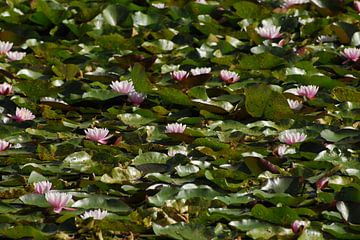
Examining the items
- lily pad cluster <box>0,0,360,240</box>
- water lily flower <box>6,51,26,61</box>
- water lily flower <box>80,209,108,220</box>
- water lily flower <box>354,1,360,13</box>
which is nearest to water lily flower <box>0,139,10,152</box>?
lily pad cluster <box>0,0,360,240</box>

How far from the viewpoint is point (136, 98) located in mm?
4293

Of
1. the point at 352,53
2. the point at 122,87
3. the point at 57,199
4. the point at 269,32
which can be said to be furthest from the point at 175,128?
the point at 269,32

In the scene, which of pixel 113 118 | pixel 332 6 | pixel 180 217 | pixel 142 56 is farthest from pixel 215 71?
pixel 180 217

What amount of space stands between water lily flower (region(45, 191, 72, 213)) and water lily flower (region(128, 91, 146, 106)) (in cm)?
111

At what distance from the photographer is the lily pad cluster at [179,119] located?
3172 millimetres

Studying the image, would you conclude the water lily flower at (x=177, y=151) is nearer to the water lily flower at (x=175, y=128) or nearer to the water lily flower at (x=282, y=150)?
the water lily flower at (x=175, y=128)

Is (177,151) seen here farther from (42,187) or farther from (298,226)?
(298,226)

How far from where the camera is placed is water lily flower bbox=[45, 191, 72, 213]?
321cm

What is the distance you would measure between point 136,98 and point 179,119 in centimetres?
27

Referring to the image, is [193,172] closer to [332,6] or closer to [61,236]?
[61,236]

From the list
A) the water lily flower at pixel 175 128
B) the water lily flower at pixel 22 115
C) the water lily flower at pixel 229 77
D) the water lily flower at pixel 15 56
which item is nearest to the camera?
the water lily flower at pixel 175 128

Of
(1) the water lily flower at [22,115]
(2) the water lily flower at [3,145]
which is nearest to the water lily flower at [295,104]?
(1) the water lily flower at [22,115]

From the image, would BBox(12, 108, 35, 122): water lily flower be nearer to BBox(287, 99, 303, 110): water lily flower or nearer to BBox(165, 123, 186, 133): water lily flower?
BBox(165, 123, 186, 133): water lily flower

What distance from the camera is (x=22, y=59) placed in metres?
4.84
